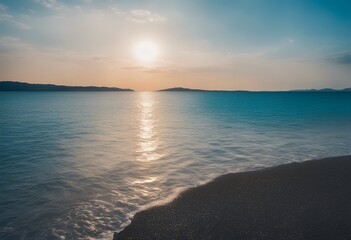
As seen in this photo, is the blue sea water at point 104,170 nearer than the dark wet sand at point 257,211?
No

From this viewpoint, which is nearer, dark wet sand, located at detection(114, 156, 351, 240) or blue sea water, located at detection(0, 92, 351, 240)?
dark wet sand, located at detection(114, 156, 351, 240)

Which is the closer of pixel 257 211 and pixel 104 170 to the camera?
pixel 257 211

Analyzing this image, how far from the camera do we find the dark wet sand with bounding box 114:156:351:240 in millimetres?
9781

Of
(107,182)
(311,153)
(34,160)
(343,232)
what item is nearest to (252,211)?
(343,232)

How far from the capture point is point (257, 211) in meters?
11.4

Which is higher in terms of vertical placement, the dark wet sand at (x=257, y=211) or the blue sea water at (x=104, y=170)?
the dark wet sand at (x=257, y=211)

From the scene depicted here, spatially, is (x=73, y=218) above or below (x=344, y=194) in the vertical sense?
below

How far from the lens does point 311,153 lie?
78.8 ft

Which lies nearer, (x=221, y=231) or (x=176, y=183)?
(x=221, y=231)

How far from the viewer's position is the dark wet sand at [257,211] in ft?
32.1

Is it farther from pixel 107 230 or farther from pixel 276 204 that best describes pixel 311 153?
pixel 107 230

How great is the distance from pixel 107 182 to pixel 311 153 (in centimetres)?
1763

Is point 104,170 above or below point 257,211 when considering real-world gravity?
below

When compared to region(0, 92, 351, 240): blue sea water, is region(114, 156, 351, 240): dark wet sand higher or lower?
higher
